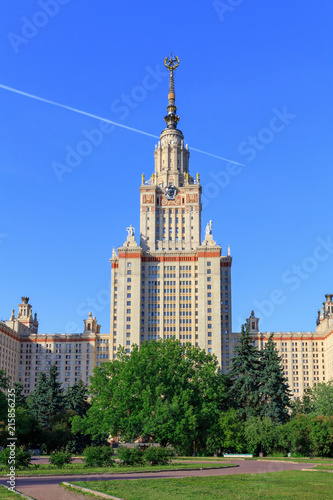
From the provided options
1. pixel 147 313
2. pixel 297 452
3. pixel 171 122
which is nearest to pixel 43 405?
pixel 297 452

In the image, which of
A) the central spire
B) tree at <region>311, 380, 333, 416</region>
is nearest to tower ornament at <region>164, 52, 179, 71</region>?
the central spire

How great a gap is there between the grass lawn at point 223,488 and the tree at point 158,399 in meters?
23.4

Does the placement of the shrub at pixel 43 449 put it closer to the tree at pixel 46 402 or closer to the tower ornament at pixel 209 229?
the tree at pixel 46 402

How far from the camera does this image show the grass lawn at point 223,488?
24.9 m

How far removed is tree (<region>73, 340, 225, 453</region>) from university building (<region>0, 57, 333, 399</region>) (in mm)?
78411

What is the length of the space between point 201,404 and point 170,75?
139421 mm

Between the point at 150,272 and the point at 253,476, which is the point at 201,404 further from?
the point at 150,272

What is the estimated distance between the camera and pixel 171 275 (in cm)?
15662

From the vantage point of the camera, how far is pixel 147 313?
15388 centimetres

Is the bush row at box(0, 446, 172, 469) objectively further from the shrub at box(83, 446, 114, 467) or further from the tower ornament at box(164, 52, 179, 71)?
the tower ornament at box(164, 52, 179, 71)

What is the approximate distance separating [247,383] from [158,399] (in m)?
20.3

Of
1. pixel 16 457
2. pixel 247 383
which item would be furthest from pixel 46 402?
pixel 16 457

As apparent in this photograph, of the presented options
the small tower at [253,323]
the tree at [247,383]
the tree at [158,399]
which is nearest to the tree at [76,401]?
the tree at [158,399]

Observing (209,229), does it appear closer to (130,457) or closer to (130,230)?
(130,230)
